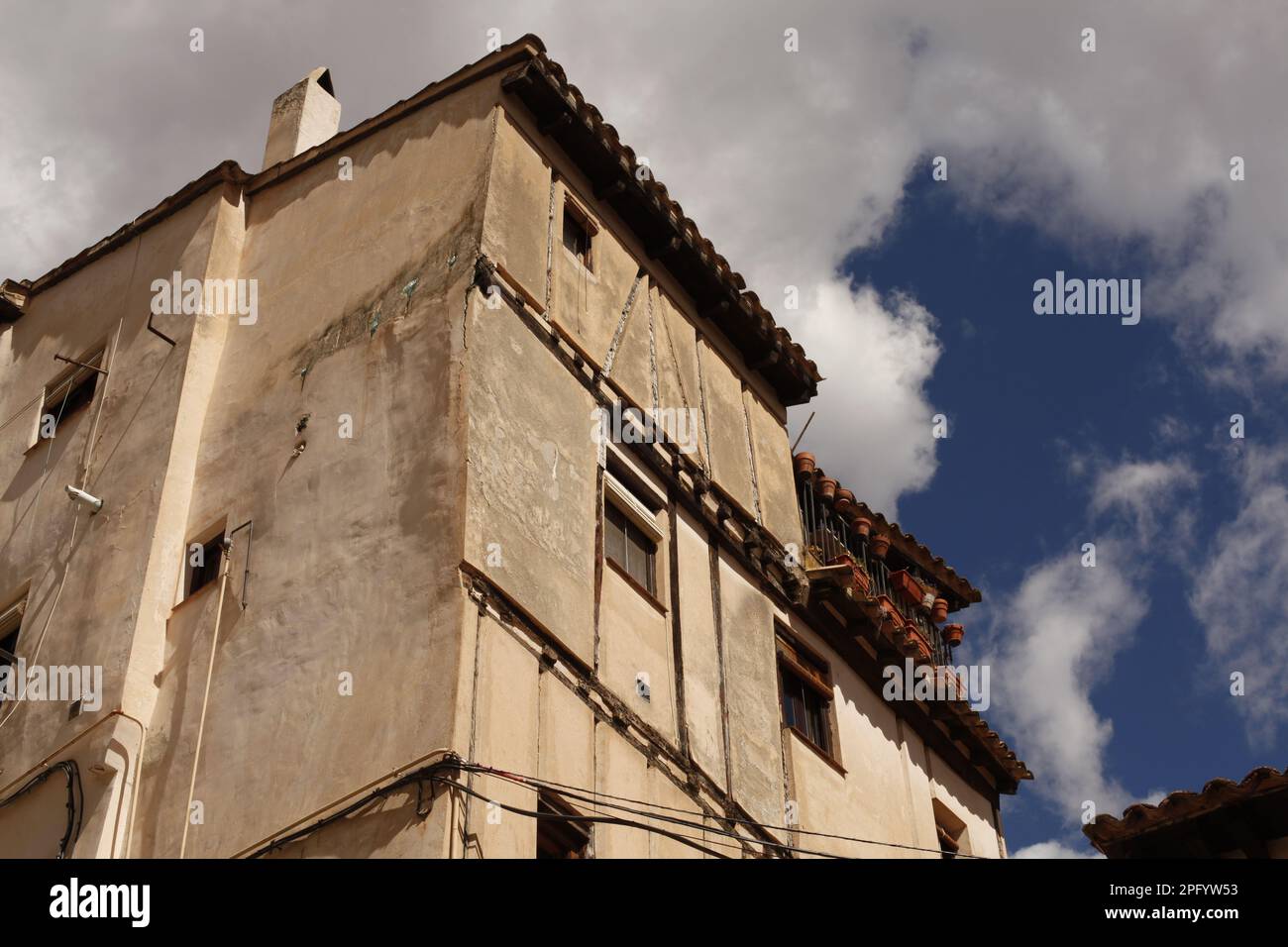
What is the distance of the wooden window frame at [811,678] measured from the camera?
2078cm

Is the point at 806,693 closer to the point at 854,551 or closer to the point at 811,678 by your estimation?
the point at 811,678

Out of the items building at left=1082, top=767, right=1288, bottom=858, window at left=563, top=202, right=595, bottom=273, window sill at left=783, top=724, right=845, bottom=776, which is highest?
window at left=563, top=202, right=595, bottom=273

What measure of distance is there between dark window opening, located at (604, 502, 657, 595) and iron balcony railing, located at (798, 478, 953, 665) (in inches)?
184

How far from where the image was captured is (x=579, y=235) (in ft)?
69.6

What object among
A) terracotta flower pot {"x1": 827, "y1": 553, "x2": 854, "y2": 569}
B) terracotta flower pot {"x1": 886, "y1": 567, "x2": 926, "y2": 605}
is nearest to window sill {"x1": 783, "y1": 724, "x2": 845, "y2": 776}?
terracotta flower pot {"x1": 827, "y1": 553, "x2": 854, "y2": 569}

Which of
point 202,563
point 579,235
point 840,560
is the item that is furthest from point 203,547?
point 840,560

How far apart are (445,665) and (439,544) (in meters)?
1.38

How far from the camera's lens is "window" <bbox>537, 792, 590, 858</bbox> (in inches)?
599

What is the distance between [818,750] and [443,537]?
6726mm

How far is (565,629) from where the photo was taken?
1664 centimetres

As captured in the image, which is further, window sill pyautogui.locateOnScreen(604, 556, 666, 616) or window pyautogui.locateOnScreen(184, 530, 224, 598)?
window sill pyautogui.locateOnScreen(604, 556, 666, 616)

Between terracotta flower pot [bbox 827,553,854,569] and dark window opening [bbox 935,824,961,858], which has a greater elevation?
terracotta flower pot [bbox 827,553,854,569]

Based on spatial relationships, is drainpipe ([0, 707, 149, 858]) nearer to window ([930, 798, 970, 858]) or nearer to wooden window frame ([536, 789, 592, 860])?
wooden window frame ([536, 789, 592, 860])

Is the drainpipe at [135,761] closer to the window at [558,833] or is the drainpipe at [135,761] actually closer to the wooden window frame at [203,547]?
the wooden window frame at [203,547]
